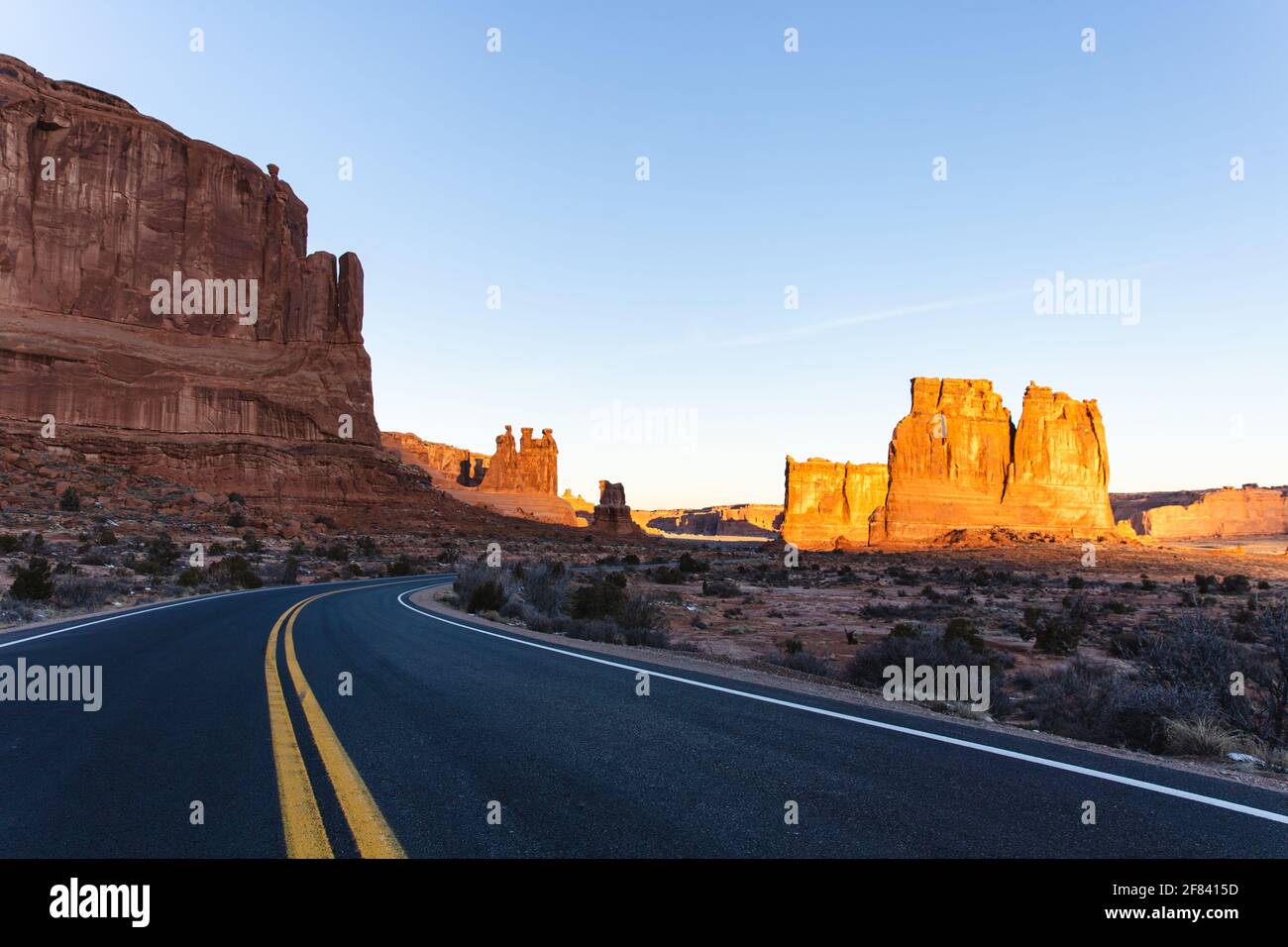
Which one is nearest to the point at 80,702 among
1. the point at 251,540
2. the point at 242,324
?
the point at 251,540

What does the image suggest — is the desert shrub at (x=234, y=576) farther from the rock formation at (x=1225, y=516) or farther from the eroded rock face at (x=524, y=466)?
the rock formation at (x=1225, y=516)

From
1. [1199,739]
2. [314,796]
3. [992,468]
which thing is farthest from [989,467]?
[314,796]

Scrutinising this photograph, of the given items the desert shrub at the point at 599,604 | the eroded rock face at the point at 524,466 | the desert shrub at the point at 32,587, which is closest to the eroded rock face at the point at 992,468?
the eroded rock face at the point at 524,466

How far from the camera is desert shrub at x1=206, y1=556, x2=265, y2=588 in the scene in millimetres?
27125

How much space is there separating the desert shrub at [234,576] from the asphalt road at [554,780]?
846 inches

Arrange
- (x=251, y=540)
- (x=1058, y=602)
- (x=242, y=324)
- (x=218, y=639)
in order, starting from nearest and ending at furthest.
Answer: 1. (x=218, y=639)
2. (x=1058, y=602)
3. (x=251, y=540)
4. (x=242, y=324)

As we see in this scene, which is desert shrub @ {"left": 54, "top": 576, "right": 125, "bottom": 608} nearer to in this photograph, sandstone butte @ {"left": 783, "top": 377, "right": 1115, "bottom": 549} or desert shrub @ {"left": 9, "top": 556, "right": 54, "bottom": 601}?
desert shrub @ {"left": 9, "top": 556, "right": 54, "bottom": 601}

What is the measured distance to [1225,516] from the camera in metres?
158

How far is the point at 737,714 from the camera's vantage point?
21.1 feet

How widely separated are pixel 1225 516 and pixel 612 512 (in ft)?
463

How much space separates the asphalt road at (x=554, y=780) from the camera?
3453mm

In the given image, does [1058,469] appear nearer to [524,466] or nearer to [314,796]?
[524,466]
